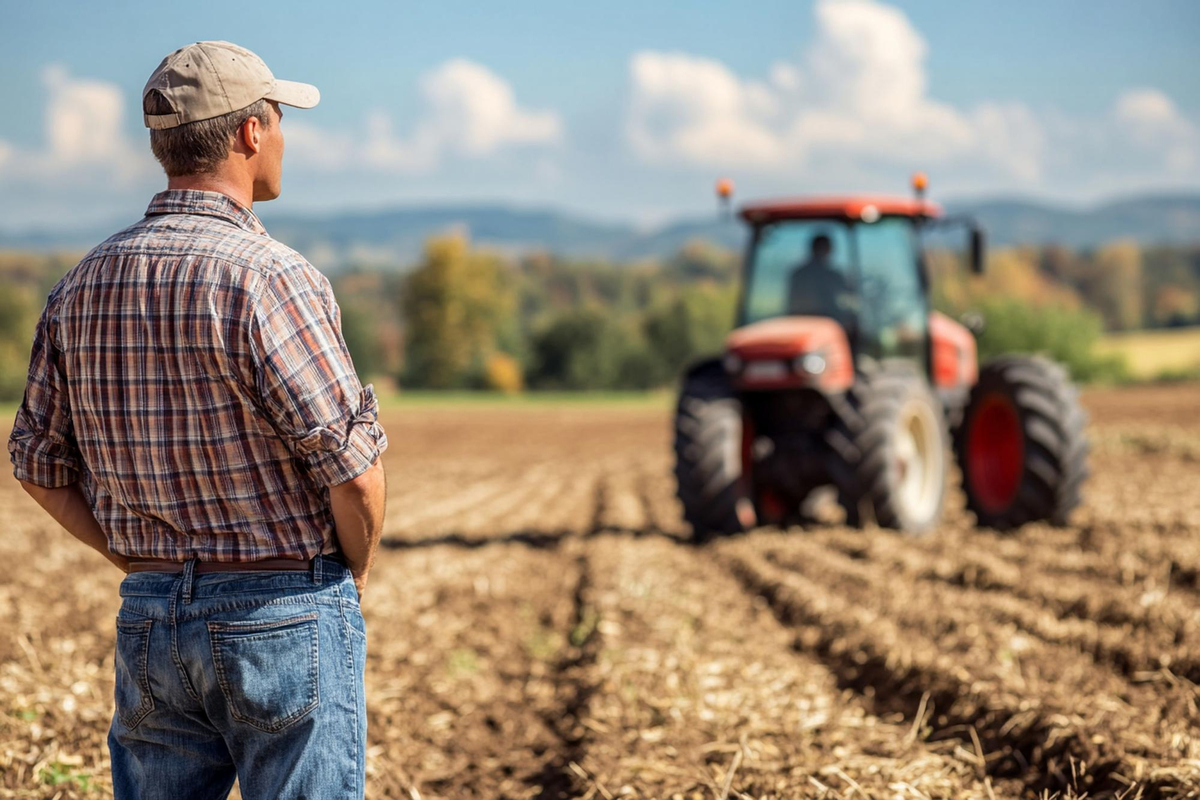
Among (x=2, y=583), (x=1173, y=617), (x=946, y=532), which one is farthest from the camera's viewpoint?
(x=946, y=532)

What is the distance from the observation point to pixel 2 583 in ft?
25.1

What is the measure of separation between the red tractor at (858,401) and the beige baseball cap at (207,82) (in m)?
6.24

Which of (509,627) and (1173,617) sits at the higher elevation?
(1173,617)

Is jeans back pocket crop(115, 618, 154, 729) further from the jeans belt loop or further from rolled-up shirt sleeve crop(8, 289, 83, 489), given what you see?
rolled-up shirt sleeve crop(8, 289, 83, 489)

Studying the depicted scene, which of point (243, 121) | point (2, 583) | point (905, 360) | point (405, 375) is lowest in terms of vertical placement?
point (405, 375)

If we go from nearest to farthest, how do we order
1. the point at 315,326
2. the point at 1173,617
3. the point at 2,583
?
1. the point at 315,326
2. the point at 1173,617
3. the point at 2,583

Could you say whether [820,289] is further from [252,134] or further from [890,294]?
[252,134]

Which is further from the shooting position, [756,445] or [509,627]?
[756,445]

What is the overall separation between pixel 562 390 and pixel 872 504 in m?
56.9

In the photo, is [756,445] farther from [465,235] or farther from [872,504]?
[465,235]

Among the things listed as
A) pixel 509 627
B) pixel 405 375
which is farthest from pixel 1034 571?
pixel 405 375

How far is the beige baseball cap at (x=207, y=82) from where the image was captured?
2.10 m

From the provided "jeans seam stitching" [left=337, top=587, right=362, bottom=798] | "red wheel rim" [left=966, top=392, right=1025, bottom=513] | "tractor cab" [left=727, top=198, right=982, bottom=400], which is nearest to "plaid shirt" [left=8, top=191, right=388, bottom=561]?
"jeans seam stitching" [left=337, top=587, right=362, bottom=798]

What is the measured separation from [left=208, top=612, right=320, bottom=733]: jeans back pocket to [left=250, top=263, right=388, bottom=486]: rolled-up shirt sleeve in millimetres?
279
